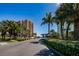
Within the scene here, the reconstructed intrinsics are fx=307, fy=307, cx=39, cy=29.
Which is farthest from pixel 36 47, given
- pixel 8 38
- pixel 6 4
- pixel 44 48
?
pixel 6 4

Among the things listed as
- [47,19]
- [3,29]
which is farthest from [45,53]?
[3,29]

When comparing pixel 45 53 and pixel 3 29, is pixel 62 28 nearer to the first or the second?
pixel 45 53

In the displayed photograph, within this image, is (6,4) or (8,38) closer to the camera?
(6,4)

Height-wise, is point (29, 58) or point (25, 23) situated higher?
point (25, 23)

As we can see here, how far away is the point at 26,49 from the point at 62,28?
86 cm

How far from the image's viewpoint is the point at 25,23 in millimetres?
5910

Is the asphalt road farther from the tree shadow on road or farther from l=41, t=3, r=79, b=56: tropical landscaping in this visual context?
l=41, t=3, r=79, b=56: tropical landscaping

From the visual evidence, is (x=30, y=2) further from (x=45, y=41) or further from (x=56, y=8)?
(x=45, y=41)

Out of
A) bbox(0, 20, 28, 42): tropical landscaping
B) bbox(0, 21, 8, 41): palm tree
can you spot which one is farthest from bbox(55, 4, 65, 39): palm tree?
bbox(0, 21, 8, 41): palm tree

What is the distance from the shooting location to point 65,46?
584 centimetres

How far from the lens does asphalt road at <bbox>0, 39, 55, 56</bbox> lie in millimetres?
5715

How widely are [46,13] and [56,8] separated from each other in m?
0.22

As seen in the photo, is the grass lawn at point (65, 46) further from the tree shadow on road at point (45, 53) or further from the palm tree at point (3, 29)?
the palm tree at point (3, 29)

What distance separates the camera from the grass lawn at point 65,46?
5535 mm
